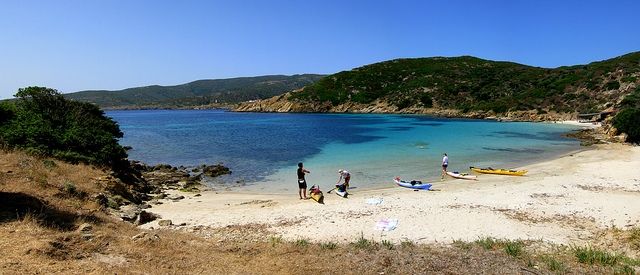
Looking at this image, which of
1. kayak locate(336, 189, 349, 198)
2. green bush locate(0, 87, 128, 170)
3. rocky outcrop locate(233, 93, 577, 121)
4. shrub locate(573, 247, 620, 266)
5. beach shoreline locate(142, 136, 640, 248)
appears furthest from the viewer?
rocky outcrop locate(233, 93, 577, 121)

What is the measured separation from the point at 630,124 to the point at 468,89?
245 feet

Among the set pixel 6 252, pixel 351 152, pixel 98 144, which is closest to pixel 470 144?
pixel 351 152

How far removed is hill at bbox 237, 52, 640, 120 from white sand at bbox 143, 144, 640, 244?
65.4 m

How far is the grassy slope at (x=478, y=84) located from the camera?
286 feet

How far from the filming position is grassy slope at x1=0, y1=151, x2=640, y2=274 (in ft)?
29.8

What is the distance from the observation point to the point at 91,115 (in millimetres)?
31062

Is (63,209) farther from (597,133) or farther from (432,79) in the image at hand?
(432,79)

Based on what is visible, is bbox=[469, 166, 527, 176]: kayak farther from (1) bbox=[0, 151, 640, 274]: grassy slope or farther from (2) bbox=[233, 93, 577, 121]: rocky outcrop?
(2) bbox=[233, 93, 577, 121]: rocky outcrop

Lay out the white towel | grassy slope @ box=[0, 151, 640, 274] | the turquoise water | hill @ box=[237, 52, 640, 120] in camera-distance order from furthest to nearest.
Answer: hill @ box=[237, 52, 640, 120]
the turquoise water
the white towel
grassy slope @ box=[0, 151, 640, 274]

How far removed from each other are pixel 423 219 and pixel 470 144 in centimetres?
3290

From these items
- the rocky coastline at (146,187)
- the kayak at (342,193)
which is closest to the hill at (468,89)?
the kayak at (342,193)

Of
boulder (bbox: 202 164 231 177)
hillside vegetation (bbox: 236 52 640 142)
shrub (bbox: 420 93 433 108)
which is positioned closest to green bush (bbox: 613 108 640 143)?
hillside vegetation (bbox: 236 52 640 142)

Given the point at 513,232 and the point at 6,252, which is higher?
the point at 6,252

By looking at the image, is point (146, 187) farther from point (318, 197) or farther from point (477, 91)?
point (477, 91)
